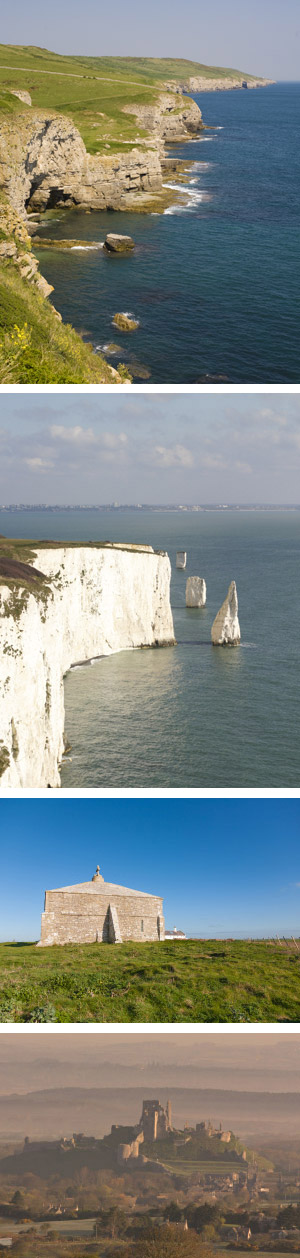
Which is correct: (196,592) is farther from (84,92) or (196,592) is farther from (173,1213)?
(84,92)

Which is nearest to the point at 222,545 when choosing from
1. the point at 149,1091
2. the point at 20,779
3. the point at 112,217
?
the point at 112,217

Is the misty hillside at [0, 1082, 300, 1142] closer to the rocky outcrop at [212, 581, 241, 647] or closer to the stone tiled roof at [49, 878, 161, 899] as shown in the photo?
the stone tiled roof at [49, 878, 161, 899]

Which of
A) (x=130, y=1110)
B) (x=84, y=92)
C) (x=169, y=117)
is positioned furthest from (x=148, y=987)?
(x=169, y=117)

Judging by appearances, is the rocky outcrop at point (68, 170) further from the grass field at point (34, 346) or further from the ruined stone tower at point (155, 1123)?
the ruined stone tower at point (155, 1123)

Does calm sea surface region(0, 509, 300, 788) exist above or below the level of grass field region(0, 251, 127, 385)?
below

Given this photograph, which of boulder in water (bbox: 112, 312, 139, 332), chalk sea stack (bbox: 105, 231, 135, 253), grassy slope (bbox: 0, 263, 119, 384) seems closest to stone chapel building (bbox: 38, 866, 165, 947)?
grassy slope (bbox: 0, 263, 119, 384)

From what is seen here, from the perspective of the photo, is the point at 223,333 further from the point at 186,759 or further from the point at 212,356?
the point at 186,759
